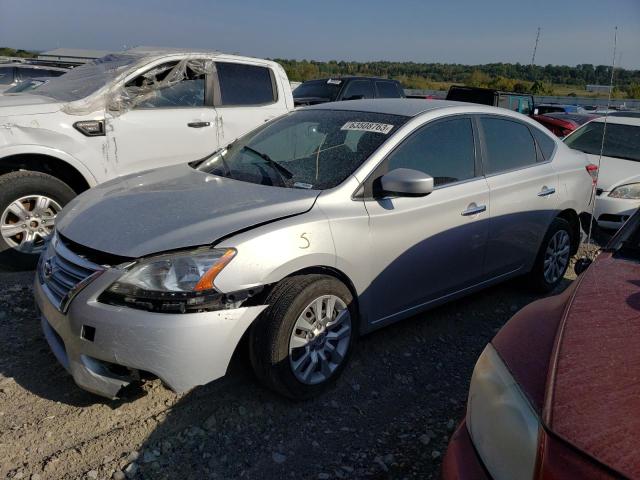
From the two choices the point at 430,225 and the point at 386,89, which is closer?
the point at 430,225

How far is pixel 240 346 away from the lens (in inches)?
118

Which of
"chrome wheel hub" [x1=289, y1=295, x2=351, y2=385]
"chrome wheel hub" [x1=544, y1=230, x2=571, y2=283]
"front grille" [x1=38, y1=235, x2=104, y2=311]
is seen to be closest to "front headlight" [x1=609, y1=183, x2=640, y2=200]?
"chrome wheel hub" [x1=544, y1=230, x2=571, y2=283]

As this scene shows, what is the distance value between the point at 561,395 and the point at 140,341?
5.92ft

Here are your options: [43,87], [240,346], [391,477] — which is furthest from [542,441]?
[43,87]

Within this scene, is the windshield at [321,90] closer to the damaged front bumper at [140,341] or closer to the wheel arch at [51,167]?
the wheel arch at [51,167]

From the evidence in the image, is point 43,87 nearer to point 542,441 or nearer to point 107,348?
point 107,348

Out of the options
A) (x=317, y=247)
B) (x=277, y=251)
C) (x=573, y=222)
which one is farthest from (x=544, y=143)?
(x=277, y=251)

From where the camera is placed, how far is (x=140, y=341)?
2588 millimetres

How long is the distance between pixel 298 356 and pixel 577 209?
10.4 feet

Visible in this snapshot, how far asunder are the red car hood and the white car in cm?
511

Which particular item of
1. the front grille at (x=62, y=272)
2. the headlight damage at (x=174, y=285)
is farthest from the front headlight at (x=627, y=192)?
the front grille at (x=62, y=272)

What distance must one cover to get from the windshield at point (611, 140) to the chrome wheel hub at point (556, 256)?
333 cm

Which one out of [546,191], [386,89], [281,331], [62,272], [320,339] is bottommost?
[320,339]

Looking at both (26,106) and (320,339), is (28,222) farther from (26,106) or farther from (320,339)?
(320,339)
